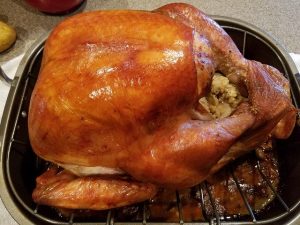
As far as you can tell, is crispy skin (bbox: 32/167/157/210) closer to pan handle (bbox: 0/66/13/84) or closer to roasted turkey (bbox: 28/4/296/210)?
roasted turkey (bbox: 28/4/296/210)

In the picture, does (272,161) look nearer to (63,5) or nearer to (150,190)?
(150,190)

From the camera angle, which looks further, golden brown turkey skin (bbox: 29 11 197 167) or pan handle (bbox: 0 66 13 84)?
pan handle (bbox: 0 66 13 84)

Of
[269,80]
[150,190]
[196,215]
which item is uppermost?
[269,80]

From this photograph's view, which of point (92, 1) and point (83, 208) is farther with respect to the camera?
point (92, 1)

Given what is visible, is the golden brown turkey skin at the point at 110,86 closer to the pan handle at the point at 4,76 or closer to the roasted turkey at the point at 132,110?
the roasted turkey at the point at 132,110

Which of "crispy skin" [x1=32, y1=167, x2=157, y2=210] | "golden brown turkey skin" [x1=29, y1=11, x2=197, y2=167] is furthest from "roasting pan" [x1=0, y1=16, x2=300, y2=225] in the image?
"golden brown turkey skin" [x1=29, y1=11, x2=197, y2=167]

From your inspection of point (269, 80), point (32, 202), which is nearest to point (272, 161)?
point (269, 80)

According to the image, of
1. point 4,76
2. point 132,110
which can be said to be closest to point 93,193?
point 132,110

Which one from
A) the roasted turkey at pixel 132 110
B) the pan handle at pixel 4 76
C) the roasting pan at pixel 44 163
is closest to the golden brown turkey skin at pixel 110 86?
the roasted turkey at pixel 132 110
